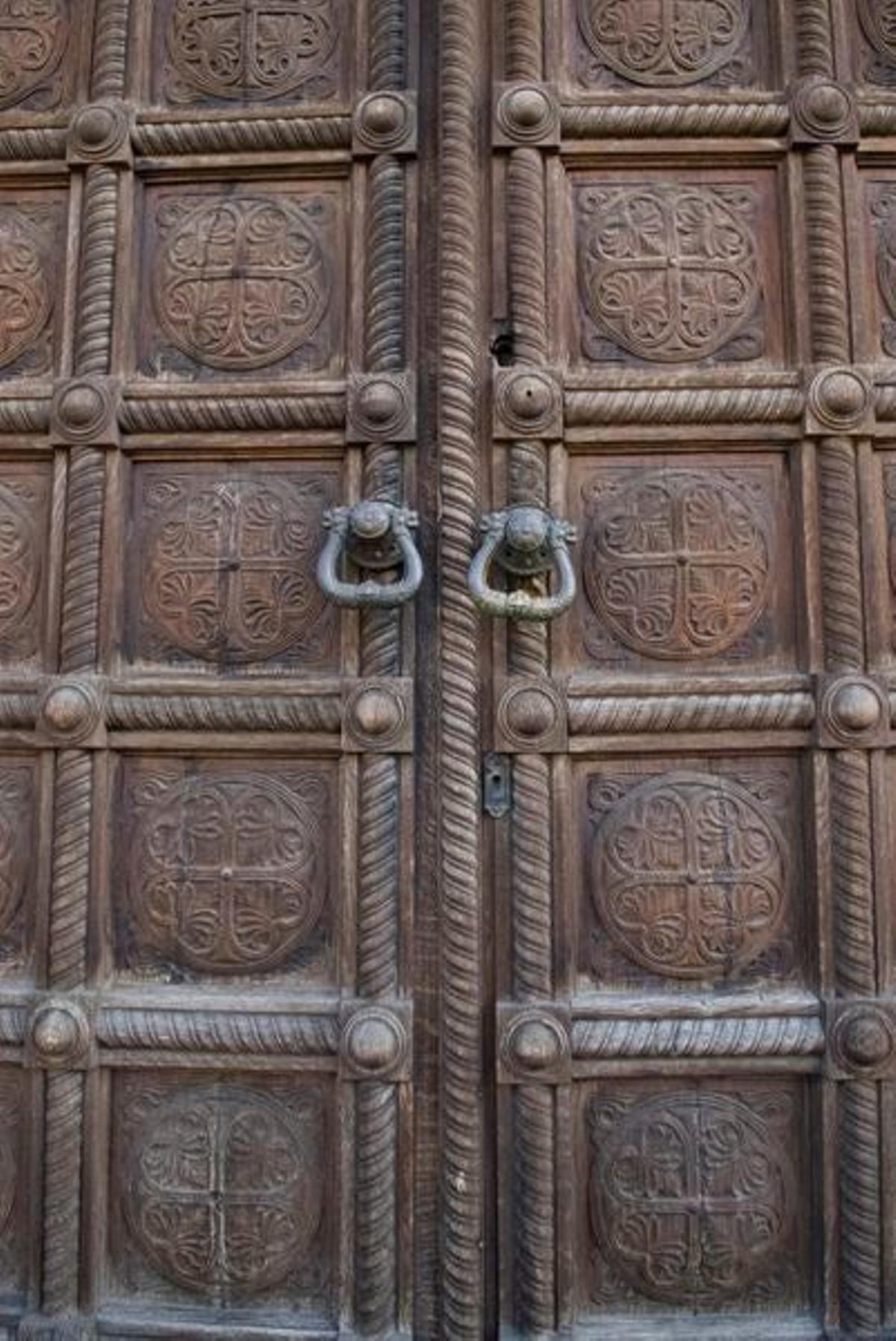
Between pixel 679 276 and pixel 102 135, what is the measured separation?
1078 millimetres

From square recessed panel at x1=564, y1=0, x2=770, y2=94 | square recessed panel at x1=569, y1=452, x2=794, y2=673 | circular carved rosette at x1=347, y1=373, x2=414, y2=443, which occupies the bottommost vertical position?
square recessed panel at x1=569, y1=452, x2=794, y2=673

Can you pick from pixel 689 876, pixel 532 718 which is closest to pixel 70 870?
pixel 532 718

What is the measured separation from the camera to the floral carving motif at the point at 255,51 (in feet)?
6.89

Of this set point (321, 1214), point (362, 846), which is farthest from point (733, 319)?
point (321, 1214)

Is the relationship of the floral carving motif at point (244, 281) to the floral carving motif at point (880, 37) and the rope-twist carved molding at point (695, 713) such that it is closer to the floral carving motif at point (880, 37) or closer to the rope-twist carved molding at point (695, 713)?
the rope-twist carved molding at point (695, 713)

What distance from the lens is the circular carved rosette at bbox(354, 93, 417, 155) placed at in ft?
6.61

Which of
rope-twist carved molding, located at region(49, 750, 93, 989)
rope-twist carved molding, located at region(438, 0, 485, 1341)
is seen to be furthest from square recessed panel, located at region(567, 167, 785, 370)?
rope-twist carved molding, located at region(49, 750, 93, 989)

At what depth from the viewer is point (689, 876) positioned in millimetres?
1911

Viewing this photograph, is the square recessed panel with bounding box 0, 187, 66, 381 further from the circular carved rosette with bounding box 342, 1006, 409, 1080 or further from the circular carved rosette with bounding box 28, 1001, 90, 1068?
the circular carved rosette with bounding box 342, 1006, 409, 1080

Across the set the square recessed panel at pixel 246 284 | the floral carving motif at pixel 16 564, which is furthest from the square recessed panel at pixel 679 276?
the floral carving motif at pixel 16 564

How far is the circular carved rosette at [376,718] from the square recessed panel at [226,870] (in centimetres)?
9

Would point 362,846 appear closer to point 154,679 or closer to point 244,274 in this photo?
point 154,679

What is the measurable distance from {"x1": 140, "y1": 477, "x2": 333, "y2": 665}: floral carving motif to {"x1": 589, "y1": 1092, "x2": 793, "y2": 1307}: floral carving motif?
976mm

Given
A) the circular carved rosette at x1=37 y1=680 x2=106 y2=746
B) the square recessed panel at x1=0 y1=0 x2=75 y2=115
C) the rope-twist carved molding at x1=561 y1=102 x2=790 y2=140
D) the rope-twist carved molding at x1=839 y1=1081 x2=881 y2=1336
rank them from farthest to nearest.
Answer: the square recessed panel at x1=0 y1=0 x2=75 y2=115 → the rope-twist carved molding at x1=561 y1=102 x2=790 y2=140 → the circular carved rosette at x1=37 y1=680 x2=106 y2=746 → the rope-twist carved molding at x1=839 y1=1081 x2=881 y2=1336
